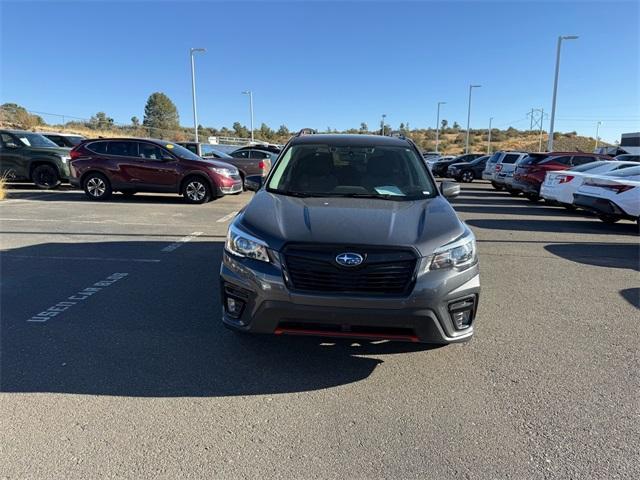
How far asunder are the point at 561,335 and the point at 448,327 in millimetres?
1738

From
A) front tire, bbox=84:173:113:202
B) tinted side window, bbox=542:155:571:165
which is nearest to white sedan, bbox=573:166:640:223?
tinted side window, bbox=542:155:571:165

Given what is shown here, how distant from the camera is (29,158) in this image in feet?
48.2

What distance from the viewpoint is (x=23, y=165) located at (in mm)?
14766

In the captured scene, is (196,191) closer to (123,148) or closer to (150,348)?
(123,148)

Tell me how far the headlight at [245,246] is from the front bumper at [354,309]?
52 mm

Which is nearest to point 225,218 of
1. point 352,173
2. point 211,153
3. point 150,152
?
point 150,152

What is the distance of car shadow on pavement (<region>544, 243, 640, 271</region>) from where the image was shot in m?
7.10

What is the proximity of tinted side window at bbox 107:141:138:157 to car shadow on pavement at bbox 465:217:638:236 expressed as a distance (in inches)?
359

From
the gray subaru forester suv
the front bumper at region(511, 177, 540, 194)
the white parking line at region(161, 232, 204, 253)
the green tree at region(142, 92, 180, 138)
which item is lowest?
the white parking line at region(161, 232, 204, 253)

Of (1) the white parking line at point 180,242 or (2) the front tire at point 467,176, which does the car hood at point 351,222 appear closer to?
(1) the white parking line at point 180,242

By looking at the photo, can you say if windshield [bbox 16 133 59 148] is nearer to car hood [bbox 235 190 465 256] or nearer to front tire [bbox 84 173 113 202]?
front tire [bbox 84 173 113 202]

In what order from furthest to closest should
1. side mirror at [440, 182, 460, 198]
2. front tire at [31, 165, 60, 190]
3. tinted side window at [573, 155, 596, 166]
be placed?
tinted side window at [573, 155, 596, 166], front tire at [31, 165, 60, 190], side mirror at [440, 182, 460, 198]

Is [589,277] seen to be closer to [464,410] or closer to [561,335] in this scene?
[561,335]

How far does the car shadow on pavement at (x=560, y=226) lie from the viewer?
10.1 metres
